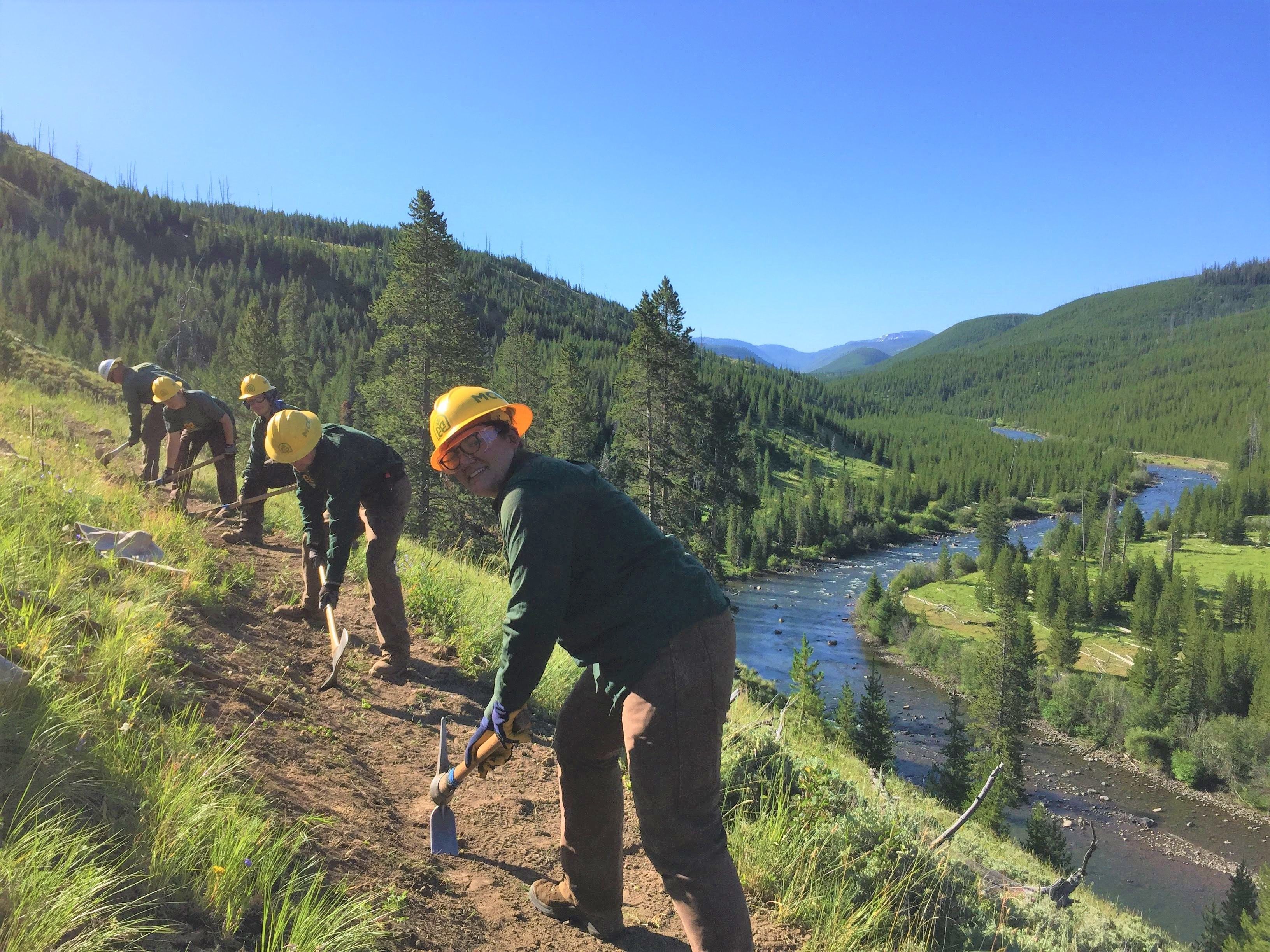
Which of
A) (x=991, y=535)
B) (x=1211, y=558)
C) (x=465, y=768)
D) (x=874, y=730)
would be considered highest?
(x=465, y=768)

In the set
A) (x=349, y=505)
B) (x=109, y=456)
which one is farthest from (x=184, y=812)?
(x=109, y=456)

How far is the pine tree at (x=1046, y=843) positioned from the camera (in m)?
27.2

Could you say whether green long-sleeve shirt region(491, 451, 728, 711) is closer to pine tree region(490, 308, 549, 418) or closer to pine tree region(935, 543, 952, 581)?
pine tree region(490, 308, 549, 418)

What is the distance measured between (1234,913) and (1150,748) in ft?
71.4

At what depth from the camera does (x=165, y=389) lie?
8.46m

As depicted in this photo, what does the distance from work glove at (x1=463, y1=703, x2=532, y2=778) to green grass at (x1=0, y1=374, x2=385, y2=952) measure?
0.62 meters

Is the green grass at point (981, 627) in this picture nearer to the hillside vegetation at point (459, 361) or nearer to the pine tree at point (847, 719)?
the hillside vegetation at point (459, 361)

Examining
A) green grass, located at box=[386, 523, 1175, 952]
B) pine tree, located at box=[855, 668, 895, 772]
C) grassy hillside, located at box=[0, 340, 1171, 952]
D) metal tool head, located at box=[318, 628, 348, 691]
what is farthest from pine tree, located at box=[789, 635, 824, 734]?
metal tool head, located at box=[318, 628, 348, 691]

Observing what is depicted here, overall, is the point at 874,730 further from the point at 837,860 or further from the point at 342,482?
the point at 342,482

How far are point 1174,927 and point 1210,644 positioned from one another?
35.2 meters

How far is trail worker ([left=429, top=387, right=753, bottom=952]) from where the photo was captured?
8.03ft

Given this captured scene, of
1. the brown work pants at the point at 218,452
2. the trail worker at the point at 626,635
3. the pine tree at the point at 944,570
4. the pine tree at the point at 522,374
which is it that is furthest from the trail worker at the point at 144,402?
the pine tree at the point at 944,570

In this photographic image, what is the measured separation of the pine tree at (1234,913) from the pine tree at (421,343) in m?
30.3

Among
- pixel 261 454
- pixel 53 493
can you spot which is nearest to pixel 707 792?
pixel 53 493
